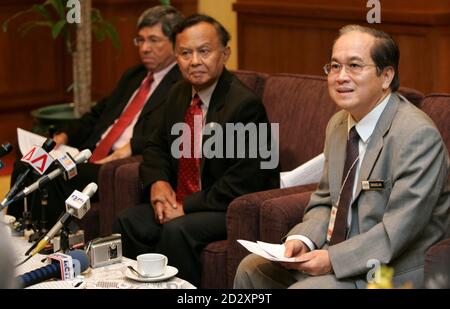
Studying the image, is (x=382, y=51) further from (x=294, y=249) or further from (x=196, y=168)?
(x=196, y=168)

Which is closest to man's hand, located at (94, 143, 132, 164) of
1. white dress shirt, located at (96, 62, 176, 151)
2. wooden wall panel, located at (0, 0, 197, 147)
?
white dress shirt, located at (96, 62, 176, 151)

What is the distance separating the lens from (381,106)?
2686 mm

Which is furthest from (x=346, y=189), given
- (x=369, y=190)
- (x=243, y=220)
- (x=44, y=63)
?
(x=44, y=63)

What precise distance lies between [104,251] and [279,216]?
0.62 meters

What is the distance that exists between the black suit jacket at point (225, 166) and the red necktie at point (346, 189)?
0.74m

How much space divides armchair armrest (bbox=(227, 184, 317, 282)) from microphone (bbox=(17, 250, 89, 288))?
2.25 feet

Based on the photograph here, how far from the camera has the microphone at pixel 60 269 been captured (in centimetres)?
253

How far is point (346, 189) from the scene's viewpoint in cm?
269

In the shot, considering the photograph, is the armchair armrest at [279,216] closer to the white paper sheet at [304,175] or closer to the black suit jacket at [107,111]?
the white paper sheet at [304,175]

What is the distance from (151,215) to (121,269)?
0.85 metres

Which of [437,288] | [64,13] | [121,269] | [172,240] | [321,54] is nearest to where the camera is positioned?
[437,288]
